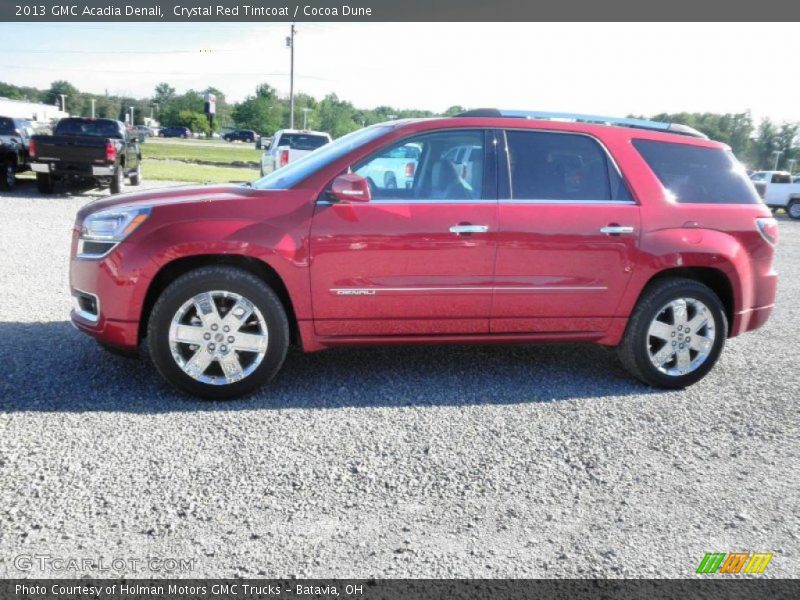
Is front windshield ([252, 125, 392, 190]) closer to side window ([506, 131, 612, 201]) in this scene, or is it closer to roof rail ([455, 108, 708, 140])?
roof rail ([455, 108, 708, 140])

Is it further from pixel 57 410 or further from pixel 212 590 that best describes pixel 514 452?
pixel 57 410

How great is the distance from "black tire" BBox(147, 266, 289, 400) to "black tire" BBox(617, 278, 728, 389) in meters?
2.43

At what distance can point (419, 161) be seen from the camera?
4.65 m

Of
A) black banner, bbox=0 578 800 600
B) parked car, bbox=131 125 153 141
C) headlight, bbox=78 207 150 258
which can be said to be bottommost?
black banner, bbox=0 578 800 600

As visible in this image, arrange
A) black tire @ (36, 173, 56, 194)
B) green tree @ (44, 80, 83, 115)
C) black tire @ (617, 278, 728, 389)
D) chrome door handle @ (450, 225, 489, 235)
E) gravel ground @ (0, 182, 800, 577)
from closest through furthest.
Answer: gravel ground @ (0, 182, 800, 577) → chrome door handle @ (450, 225, 489, 235) → black tire @ (617, 278, 728, 389) → black tire @ (36, 173, 56, 194) → green tree @ (44, 80, 83, 115)

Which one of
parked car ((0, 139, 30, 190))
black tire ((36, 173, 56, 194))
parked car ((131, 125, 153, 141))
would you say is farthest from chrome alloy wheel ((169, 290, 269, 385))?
parked car ((131, 125, 153, 141))

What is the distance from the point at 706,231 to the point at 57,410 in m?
4.41

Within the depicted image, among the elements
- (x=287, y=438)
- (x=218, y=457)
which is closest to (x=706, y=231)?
(x=287, y=438)

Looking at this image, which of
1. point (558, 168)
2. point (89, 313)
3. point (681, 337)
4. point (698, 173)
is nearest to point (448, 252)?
point (558, 168)

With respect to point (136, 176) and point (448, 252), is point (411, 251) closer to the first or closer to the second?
point (448, 252)

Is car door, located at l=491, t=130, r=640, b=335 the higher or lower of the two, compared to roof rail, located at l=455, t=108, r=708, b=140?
lower

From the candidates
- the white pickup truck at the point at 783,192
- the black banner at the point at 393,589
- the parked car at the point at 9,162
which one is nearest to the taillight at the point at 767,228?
the black banner at the point at 393,589

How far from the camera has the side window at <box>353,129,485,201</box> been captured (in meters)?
4.50

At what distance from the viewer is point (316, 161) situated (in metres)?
4.66
